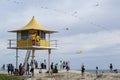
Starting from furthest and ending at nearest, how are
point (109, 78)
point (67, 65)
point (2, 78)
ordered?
point (67, 65) < point (109, 78) < point (2, 78)

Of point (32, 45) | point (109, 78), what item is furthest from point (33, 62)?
point (109, 78)

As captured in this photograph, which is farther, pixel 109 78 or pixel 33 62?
pixel 33 62

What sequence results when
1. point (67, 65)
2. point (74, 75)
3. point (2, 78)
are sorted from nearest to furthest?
point (2, 78) < point (74, 75) < point (67, 65)

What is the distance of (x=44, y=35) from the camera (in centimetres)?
5378

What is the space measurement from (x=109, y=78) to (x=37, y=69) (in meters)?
12.6

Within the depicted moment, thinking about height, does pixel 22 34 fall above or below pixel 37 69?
above

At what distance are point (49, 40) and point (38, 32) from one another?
209cm

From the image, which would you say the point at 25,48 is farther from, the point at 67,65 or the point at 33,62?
the point at 67,65

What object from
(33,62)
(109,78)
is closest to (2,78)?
(109,78)

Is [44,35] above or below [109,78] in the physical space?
above

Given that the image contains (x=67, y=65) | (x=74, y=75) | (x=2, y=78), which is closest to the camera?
(x=2, y=78)

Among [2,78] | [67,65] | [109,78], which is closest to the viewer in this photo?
[2,78]

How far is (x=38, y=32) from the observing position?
5266 cm

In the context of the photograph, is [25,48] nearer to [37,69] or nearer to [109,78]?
[37,69]
